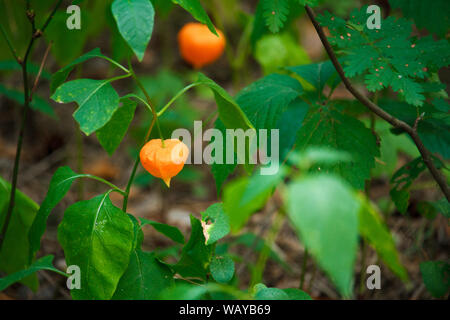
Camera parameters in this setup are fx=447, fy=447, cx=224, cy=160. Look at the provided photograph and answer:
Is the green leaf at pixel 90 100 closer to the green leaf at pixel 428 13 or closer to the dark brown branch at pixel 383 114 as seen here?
the dark brown branch at pixel 383 114

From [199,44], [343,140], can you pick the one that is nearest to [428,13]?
[343,140]

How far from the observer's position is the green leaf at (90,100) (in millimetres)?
724

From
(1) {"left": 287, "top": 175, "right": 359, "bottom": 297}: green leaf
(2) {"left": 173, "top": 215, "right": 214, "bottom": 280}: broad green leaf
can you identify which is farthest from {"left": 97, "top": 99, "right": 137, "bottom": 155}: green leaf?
(1) {"left": 287, "top": 175, "right": 359, "bottom": 297}: green leaf

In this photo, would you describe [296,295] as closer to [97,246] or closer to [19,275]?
[97,246]

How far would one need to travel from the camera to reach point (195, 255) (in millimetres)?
945

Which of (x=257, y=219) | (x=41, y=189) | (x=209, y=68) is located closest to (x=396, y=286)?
(x=257, y=219)

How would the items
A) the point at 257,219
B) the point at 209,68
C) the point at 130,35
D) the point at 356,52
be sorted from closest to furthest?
the point at 130,35, the point at 356,52, the point at 257,219, the point at 209,68

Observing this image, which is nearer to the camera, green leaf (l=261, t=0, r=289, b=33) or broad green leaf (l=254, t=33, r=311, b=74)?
green leaf (l=261, t=0, r=289, b=33)

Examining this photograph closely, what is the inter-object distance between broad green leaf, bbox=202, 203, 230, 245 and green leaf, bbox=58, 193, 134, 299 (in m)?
0.15

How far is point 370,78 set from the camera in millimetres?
903

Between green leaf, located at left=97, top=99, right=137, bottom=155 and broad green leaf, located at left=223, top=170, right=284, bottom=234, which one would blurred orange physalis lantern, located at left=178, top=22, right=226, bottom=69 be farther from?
broad green leaf, located at left=223, top=170, right=284, bottom=234

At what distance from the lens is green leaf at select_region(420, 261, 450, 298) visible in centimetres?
109
